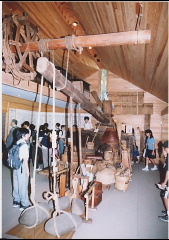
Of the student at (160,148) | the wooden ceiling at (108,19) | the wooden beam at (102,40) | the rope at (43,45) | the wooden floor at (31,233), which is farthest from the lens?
the student at (160,148)

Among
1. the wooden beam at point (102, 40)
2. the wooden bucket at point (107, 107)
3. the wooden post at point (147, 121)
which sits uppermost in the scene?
the wooden beam at point (102, 40)

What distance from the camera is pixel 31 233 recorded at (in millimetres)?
4160

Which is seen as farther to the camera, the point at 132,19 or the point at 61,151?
the point at 61,151

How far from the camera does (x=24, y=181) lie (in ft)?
16.7

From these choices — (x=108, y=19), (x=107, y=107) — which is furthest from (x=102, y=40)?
(x=107, y=107)

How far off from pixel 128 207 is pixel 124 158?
3.34m

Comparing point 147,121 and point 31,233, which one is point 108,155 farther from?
point 147,121

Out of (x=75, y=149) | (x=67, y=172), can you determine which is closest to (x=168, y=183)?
(x=67, y=172)

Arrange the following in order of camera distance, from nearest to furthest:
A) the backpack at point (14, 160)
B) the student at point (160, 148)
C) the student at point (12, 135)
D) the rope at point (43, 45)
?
the rope at point (43, 45) → the backpack at point (14, 160) → the student at point (12, 135) → the student at point (160, 148)

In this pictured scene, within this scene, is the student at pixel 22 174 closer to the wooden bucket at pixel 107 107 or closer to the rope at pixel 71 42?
the rope at pixel 71 42

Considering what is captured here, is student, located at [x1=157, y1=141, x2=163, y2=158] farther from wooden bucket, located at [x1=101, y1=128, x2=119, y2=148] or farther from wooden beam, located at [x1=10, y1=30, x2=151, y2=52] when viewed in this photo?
wooden beam, located at [x1=10, y1=30, x2=151, y2=52]

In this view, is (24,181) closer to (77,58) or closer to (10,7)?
(10,7)

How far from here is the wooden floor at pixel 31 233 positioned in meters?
4.02

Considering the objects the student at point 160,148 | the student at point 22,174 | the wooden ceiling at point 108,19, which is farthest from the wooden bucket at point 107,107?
the student at point 22,174
